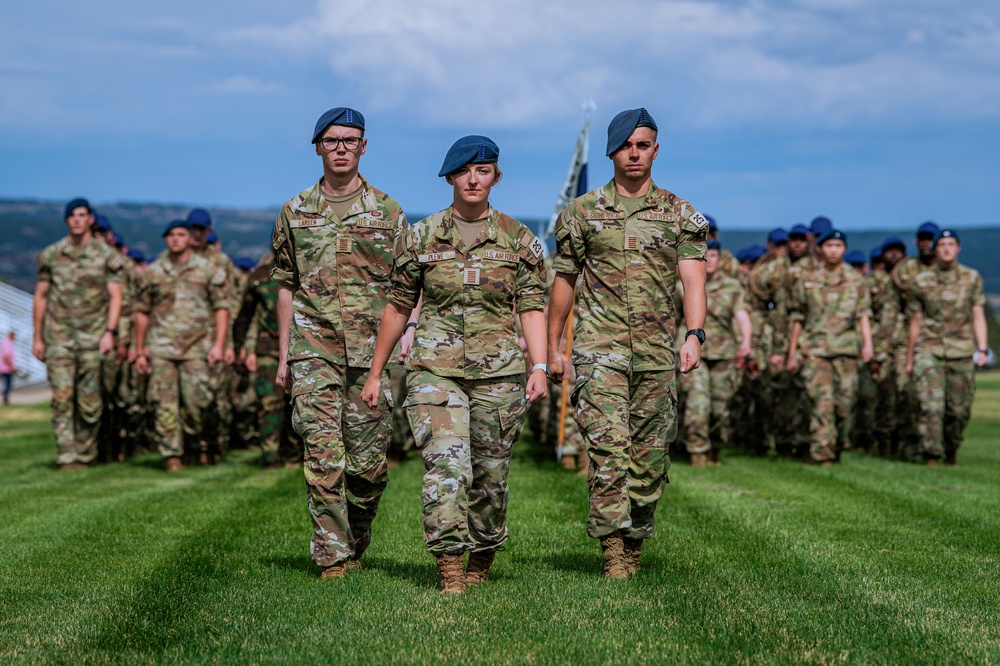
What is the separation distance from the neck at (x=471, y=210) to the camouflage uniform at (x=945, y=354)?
9915 mm

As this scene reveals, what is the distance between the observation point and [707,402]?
15.7 metres

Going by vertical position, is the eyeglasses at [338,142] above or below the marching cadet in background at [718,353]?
above

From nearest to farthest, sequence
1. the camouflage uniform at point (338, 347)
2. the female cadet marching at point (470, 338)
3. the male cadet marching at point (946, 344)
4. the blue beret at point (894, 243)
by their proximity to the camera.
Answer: the female cadet marching at point (470, 338) → the camouflage uniform at point (338, 347) → the male cadet marching at point (946, 344) → the blue beret at point (894, 243)

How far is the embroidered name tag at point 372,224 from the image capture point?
786cm

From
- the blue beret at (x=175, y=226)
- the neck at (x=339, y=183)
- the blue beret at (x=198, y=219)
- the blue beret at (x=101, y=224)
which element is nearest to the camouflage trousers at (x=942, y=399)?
the blue beret at (x=198, y=219)

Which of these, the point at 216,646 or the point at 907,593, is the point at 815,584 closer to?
the point at 907,593

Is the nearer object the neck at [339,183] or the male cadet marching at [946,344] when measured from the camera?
the neck at [339,183]

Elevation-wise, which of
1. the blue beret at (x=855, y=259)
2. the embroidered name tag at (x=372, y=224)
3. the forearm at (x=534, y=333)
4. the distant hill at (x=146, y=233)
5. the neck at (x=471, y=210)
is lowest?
the forearm at (x=534, y=333)

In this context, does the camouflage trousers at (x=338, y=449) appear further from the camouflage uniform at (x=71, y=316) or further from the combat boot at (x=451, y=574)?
the camouflage uniform at (x=71, y=316)

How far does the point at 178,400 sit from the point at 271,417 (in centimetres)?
125

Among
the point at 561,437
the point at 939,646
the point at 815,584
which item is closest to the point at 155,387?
the point at 561,437

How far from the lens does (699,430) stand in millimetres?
15516

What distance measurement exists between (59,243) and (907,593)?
Answer: 11.2m

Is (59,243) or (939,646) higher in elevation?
(59,243)
